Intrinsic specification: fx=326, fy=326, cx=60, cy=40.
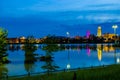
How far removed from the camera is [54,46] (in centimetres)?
8581

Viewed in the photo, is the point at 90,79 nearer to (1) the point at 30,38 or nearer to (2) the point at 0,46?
(2) the point at 0,46

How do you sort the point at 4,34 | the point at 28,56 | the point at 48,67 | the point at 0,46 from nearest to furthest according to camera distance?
the point at 48,67
the point at 0,46
the point at 4,34
the point at 28,56

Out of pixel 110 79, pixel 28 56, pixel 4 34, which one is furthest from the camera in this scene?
pixel 28 56

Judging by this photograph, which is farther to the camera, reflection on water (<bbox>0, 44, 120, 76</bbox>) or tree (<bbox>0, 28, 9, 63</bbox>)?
tree (<bbox>0, 28, 9, 63</bbox>)

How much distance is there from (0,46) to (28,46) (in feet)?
50.3

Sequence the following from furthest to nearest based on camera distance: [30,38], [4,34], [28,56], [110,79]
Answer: [30,38] < [28,56] < [4,34] < [110,79]

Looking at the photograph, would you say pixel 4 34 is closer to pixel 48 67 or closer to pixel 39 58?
pixel 39 58

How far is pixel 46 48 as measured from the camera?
3322 inches

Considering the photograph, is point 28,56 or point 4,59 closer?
Answer: point 4,59

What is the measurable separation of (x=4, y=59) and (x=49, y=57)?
12.5 metres

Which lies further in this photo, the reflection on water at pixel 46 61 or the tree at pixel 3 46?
the tree at pixel 3 46

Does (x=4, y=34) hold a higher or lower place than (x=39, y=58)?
higher

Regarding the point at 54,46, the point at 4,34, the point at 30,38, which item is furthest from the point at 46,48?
the point at 30,38

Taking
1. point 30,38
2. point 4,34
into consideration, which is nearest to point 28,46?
point 4,34
